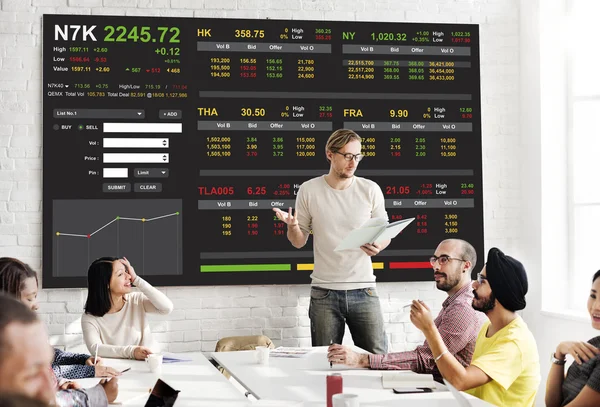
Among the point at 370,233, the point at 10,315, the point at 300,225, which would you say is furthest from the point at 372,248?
the point at 10,315

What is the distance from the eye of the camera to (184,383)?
9.47ft

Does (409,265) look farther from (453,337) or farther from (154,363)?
(154,363)

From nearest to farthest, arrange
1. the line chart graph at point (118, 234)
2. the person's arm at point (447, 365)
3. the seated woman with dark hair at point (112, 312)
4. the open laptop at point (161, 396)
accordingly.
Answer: the open laptop at point (161, 396) < the person's arm at point (447, 365) < the seated woman with dark hair at point (112, 312) < the line chart graph at point (118, 234)

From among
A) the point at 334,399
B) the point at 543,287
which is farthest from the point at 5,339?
the point at 543,287

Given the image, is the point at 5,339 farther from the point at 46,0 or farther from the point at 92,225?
the point at 46,0

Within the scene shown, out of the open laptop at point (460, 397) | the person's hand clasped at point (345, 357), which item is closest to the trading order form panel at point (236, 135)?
the person's hand clasped at point (345, 357)

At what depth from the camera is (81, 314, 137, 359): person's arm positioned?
11.4 feet

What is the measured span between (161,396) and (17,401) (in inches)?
68.2

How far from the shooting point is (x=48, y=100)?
4.94m

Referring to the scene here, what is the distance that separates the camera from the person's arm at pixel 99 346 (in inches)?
137

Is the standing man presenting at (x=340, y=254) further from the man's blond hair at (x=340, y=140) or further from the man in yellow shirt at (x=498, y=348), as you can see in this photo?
the man in yellow shirt at (x=498, y=348)

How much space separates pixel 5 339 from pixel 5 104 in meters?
4.09

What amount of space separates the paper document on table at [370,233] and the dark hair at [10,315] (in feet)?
8.94

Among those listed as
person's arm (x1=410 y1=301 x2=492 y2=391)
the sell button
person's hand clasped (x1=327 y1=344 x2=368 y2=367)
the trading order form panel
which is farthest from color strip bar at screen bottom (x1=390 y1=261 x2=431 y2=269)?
person's arm (x1=410 y1=301 x2=492 y2=391)
